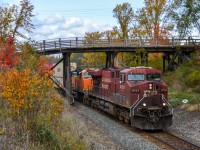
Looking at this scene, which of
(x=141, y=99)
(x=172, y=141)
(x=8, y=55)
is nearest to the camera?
(x=172, y=141)

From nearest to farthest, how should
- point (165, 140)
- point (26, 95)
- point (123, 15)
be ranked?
1. point (26, 95)
2. point (165, 140)
3. point (123, 15)

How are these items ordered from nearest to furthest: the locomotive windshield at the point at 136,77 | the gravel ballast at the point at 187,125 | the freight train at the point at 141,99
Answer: the gravel ballast at the point at 187,125, the freight train at the point at 141,99, the locomotive windshield at the point at 136,77

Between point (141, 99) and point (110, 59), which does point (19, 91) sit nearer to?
point (141, 99)

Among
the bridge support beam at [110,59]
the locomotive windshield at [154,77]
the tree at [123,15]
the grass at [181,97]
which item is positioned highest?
the tree at [123,15]

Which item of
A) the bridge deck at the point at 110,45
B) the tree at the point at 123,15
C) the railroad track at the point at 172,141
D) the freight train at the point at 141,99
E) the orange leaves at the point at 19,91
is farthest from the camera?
the tree at the point at 123,15

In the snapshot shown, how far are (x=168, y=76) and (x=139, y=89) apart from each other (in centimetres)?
1725

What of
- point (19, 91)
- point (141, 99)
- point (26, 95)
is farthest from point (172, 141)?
point (19, 91)

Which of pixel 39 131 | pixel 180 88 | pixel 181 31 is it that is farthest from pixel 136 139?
pixel 181 31

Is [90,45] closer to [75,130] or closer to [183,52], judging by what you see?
[183,52]

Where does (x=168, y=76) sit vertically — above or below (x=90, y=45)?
below

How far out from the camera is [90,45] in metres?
32.9

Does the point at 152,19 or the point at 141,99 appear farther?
the point at 152,19

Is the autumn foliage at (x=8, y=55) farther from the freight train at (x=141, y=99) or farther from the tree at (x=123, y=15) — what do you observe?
the tree at (x=123, y=15)

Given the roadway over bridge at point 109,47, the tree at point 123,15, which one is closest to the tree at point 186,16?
the roadway over bridge at point 109,47
